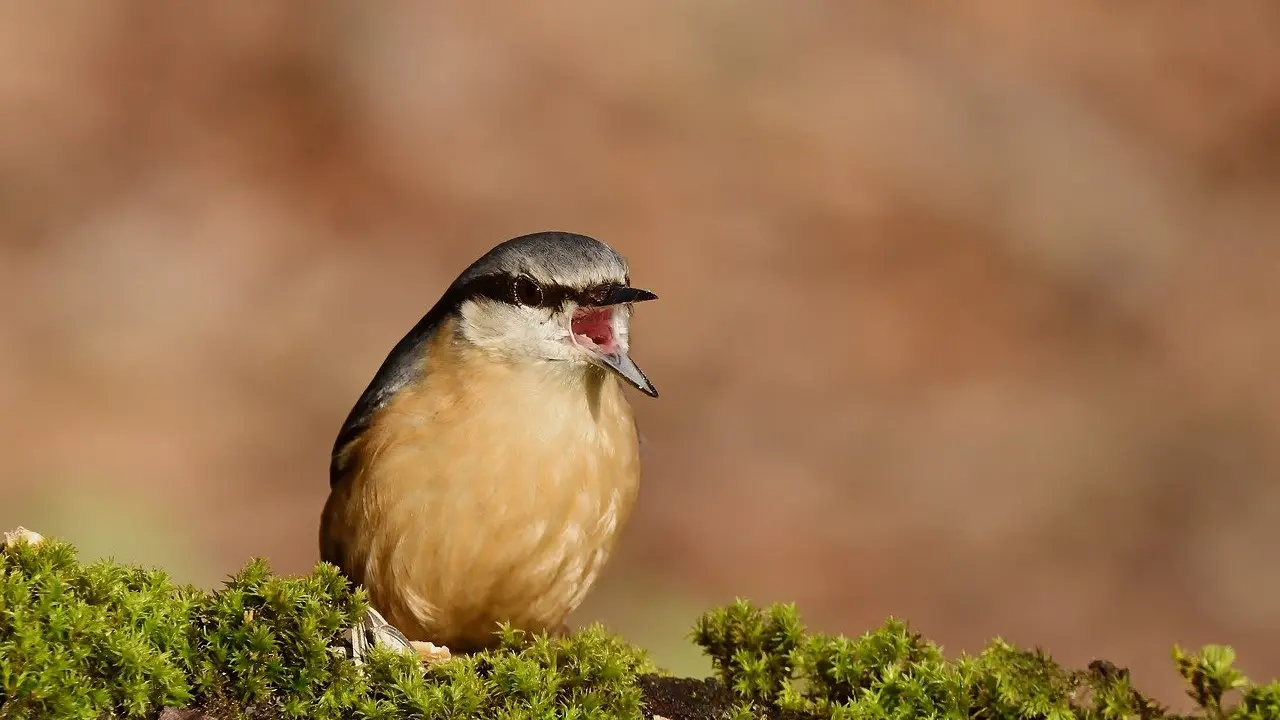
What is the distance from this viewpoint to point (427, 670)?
2.92 meters

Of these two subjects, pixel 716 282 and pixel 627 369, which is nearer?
pixel 627 369

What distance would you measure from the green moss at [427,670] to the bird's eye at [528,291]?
0.95 m

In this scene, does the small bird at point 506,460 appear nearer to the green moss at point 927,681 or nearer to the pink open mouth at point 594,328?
the pink open mouth at point 594,328

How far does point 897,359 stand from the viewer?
8789 mm

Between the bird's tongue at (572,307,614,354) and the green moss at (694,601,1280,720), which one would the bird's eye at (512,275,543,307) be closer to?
the bird's tongue at (572,307,614,354)

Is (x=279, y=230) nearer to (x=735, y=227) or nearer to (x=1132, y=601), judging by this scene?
(x=735, y=227)

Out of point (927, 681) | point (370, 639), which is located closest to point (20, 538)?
point (370, 639)

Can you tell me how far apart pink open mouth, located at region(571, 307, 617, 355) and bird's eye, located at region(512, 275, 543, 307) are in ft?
0.37

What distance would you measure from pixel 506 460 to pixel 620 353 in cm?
42

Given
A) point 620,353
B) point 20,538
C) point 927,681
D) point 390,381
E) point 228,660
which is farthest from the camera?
point 390,381

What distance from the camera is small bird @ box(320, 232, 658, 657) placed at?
3.66 meters

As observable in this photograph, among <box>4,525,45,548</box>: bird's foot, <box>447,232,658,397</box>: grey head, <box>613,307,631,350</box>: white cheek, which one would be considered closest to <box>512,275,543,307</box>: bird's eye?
<box>447,232,658,397</box>: grey head

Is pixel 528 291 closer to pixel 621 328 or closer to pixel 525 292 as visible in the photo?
pixel 525 292

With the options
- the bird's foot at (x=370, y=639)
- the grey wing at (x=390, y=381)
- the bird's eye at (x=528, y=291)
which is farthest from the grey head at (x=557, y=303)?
the bird's foot at (x=370, y=639)
